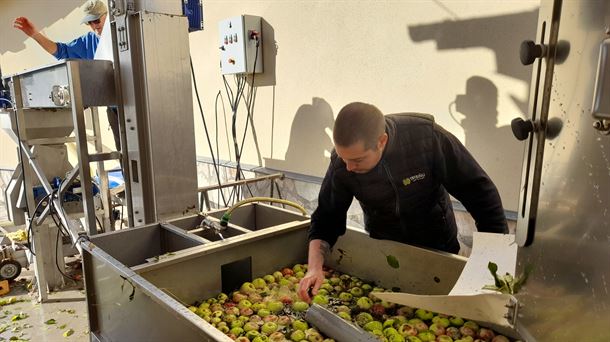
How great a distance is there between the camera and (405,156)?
160 centimetres

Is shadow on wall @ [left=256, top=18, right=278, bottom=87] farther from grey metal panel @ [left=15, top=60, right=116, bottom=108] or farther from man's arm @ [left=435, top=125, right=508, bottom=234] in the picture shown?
man's arm @ [left=435, top=125, right=508, bottom=234]

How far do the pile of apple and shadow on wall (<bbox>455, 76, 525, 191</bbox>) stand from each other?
1.04 meters

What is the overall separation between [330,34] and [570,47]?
2.40 metres

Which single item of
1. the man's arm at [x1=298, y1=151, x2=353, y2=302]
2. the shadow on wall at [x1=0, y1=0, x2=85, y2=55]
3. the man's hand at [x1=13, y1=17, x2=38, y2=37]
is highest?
the shadow on wall at [x1=0, y1=0, x2=85, y2=55]

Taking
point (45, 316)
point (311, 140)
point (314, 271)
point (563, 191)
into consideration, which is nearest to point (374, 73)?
point (311, 140)

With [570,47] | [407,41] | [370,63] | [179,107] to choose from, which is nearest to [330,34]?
[370,63]

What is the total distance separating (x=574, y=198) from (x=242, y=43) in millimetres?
2972

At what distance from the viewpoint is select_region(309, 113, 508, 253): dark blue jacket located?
5.26ft

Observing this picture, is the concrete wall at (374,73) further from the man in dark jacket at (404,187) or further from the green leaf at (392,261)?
the green leaf at (392,261)

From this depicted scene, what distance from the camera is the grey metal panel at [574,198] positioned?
0.56 metres

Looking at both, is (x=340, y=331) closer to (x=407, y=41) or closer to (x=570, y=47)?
(x=570, y=47)

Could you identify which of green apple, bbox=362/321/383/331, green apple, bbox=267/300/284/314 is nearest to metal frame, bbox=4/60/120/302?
green apple, bbox=267/300/284/314

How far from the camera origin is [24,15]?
18.8 feet

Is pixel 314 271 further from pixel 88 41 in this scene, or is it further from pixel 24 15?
pixel 24 15
